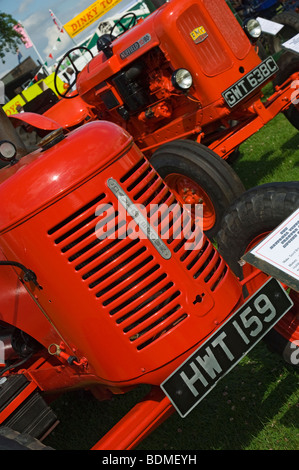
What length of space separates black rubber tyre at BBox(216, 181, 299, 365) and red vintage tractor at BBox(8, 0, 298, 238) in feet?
4.13

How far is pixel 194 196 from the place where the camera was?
4.85 meters

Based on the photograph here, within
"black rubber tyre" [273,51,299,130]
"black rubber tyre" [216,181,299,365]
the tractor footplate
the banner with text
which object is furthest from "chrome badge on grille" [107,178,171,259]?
the banner with text

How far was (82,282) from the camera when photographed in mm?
2252

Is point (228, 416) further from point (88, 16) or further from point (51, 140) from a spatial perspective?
point (88, 16)

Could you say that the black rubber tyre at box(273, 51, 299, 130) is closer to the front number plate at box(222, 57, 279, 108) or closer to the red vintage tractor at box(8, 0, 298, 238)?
the red vintage tractor at box(8, 0, 298, 238)

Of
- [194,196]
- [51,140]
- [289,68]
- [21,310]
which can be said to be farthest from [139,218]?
[289,68]

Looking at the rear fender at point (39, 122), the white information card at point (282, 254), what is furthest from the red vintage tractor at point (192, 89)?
the white information card at point (282, 254)

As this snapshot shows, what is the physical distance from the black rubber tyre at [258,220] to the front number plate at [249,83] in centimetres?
202

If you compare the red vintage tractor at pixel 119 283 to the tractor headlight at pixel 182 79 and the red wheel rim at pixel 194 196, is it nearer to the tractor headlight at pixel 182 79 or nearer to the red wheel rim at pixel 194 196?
the red wheel rim at pixel 194 196

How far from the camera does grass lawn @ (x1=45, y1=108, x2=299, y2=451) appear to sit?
2797 millimetres

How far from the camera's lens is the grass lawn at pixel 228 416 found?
2.80m

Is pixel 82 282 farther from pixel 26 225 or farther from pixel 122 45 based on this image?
pixel 122 45

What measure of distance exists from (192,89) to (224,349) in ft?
11.2

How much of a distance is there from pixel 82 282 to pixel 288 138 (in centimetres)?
515
